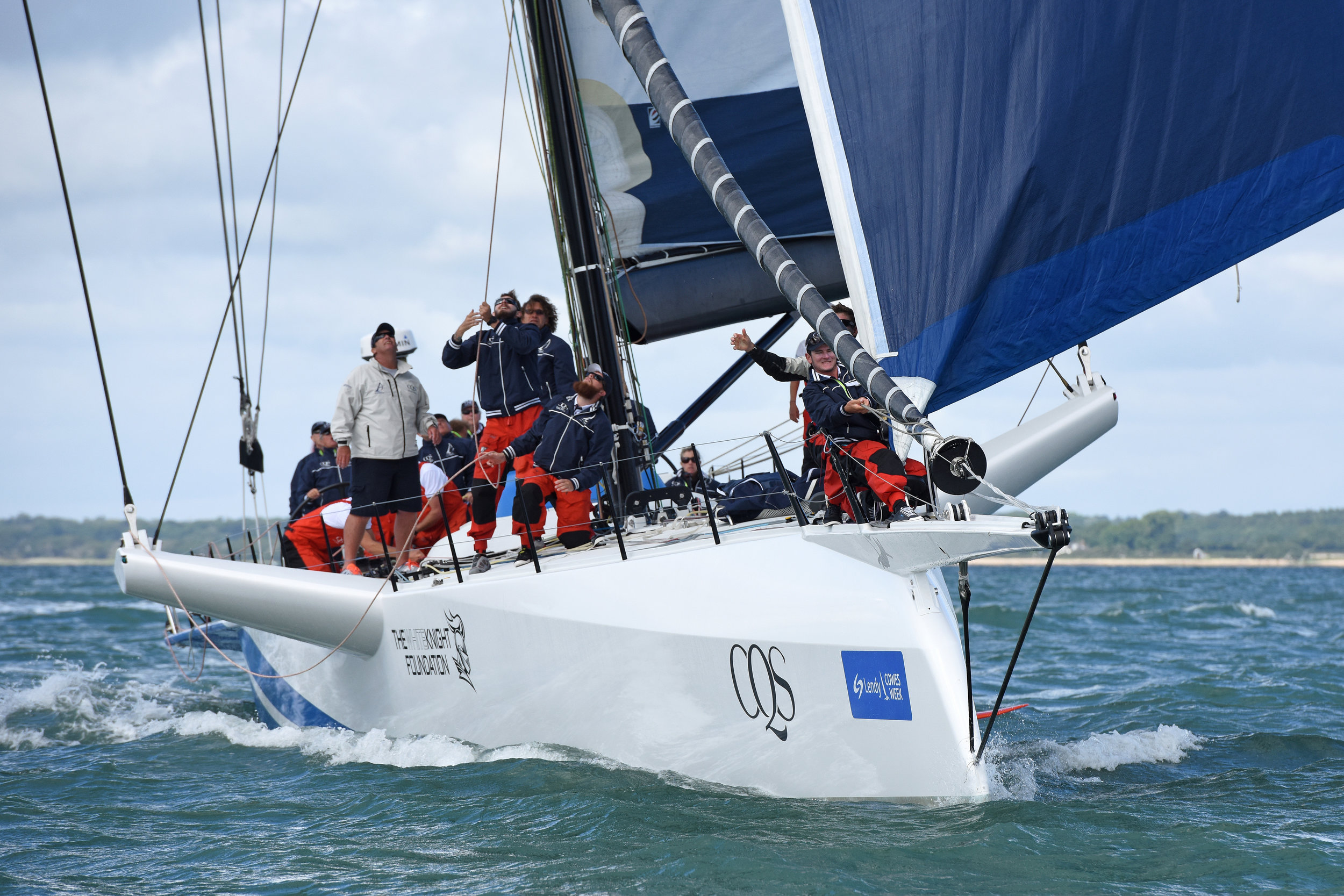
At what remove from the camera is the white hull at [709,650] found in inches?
146

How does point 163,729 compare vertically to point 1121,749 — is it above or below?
above

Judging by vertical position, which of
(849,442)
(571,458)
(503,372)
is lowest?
(849,442)

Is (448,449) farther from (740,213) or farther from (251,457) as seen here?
(740,213)

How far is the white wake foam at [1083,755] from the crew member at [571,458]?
6.97 feet

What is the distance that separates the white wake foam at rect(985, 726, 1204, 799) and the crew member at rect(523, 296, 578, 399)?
294cm

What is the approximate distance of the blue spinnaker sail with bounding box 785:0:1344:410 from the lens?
4082 mm

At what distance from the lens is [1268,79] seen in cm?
437

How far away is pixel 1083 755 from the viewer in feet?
16.7

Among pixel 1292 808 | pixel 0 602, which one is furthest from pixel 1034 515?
pixel 0 602

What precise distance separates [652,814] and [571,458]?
6.28 feet

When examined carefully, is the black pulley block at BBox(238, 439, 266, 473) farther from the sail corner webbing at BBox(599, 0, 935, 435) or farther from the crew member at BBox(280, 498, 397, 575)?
the sail corner webbing at BBox(599, 0, 935, 435)

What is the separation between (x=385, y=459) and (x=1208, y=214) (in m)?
3.96

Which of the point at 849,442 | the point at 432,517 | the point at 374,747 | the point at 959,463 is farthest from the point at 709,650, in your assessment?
the point at 432,517

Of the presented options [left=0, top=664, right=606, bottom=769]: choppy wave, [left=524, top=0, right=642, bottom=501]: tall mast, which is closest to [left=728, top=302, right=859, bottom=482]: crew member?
[left=524, top=0, right=642, bottom=501]: tall mast
